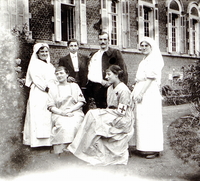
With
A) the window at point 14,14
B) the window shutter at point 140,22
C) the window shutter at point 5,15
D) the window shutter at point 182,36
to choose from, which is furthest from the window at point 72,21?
the window shutter at point 182,36

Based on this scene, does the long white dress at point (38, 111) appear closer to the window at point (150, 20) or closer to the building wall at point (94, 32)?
the building wall at point (94, 32)

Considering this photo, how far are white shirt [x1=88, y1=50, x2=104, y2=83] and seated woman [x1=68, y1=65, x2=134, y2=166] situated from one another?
0.74m

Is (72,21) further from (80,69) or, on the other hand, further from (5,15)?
(80,69)

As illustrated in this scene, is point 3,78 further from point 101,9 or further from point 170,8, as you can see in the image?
point 170,8

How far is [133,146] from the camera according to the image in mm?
4699

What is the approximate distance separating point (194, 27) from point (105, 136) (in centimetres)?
1100

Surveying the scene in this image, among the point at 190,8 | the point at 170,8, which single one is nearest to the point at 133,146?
the point at 170,8

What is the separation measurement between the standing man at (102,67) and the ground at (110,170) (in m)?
1.21

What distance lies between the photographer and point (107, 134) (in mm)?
3863

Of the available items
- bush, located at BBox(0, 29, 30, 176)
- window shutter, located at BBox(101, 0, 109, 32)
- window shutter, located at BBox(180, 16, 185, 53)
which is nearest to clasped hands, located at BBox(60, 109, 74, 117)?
bush, located at BBox(0, 29, 30, 176)

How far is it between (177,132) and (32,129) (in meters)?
2.98

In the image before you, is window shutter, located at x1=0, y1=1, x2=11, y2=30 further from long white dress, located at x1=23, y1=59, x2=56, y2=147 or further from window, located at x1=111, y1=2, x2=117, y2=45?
window, located at x1=111, y1=2, x2=117, y2=45

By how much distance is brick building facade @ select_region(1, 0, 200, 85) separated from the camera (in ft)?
25.9

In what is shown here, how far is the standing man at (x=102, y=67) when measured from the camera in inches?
189
